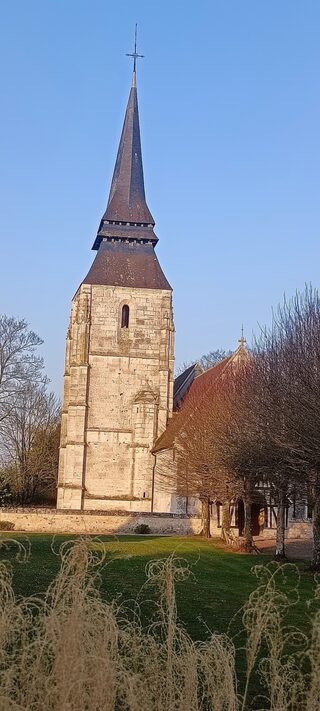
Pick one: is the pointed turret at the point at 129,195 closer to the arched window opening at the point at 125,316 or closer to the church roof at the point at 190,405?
the arched window opening at the point at 125,316

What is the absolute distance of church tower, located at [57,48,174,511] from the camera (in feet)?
124

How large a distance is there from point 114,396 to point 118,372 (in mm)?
1182

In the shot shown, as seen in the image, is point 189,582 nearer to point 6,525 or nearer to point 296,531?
point 6,525

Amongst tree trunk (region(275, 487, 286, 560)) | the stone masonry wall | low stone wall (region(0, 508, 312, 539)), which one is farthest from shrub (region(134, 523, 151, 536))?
tree trunk (region(275, 487, 286, 560))

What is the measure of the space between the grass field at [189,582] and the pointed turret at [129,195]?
2263 cm

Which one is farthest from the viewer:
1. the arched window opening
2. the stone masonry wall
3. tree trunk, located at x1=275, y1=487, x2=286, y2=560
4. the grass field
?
the arched window opening

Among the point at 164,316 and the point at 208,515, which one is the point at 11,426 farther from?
the point at 208,515

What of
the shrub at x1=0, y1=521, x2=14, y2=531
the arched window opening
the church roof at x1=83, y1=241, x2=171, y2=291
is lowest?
the shrub at x1=0, y1=521, x2=14, y2=531

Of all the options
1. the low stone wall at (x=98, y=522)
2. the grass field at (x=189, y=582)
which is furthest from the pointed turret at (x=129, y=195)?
the grass field at (x=189, y=582)

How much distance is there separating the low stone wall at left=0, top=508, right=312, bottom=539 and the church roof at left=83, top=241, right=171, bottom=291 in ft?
40.6

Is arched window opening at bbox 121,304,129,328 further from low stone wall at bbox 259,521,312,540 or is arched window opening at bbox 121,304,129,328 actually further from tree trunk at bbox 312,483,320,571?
tree trunk at bbox 312,483,320,571

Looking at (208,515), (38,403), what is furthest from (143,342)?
(38,403)

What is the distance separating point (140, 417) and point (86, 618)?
3272 centimetres

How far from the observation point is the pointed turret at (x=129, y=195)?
41.8 meters
